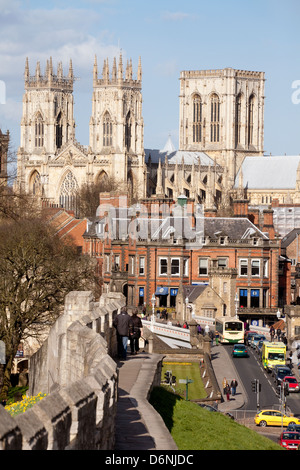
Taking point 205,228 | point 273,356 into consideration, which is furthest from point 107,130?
point 273,356

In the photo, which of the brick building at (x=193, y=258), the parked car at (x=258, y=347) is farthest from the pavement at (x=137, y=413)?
the brick building at (x=193, y=258)

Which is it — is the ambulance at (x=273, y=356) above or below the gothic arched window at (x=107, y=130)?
below

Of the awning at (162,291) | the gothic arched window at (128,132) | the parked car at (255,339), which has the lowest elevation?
the parked car at (255,339)

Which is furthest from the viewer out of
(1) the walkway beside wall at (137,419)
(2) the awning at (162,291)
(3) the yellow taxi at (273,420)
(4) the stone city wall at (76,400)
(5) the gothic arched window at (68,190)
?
(5) the gothic arched window at (68,190)

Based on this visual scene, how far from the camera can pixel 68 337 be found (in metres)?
24.4

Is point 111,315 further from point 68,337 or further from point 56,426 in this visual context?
point 56,426

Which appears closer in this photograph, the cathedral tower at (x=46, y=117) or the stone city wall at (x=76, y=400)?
the stone city wall at (x=76, y=400)

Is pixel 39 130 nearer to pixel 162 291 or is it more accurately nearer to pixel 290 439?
pixel 162 291

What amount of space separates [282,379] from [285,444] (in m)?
14.6

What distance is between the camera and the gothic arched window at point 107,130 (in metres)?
188

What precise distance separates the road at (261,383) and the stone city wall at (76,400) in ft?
65.8

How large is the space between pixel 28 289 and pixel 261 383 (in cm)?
1134

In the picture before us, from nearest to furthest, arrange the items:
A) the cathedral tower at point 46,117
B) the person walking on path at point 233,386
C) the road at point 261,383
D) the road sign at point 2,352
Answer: the road sign at point 2,352 < the road at point 261,383 < the person walking on path at point 233,386 < the cathedral tower at point 46,117

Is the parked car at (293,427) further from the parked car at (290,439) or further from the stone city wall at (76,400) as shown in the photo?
the stone city wall at (76,400)
